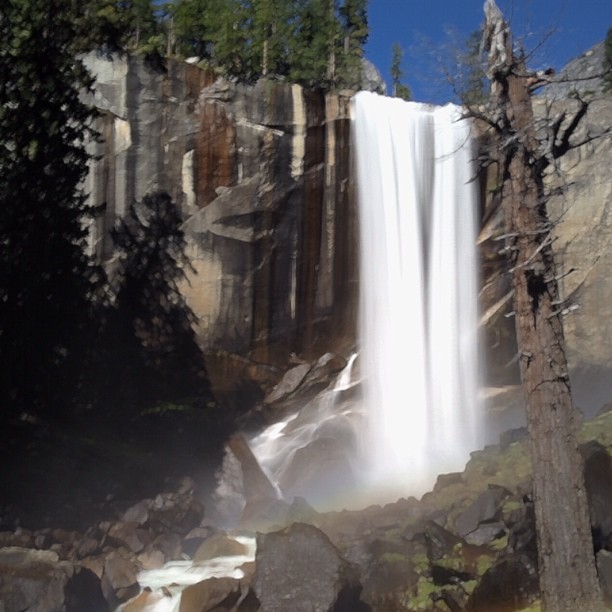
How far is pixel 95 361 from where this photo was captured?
17953mm

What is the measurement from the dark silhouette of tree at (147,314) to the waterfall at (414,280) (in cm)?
533

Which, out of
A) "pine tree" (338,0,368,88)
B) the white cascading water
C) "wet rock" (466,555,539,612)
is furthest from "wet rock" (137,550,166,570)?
"pine tree" (338,0,368,88)

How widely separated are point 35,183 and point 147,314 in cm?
613

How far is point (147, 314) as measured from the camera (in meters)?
18.8

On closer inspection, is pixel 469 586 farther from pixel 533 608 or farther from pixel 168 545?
pixel 168 545

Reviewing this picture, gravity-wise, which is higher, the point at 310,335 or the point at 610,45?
the point at 610,45

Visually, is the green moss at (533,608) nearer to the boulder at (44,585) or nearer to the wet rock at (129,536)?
the boulder at (44,585)

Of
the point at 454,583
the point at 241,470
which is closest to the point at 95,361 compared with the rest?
the point at 241,470

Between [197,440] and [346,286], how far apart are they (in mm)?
5993

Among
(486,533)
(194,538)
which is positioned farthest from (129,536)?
(486,533)

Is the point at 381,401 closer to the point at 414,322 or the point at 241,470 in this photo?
the point at 414,322

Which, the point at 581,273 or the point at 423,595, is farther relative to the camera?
the point at 581,273

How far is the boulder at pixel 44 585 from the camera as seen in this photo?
9.70m

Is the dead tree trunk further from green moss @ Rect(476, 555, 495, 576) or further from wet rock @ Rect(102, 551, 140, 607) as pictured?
wet rock @ Rect(102, 551, 140, 607)
